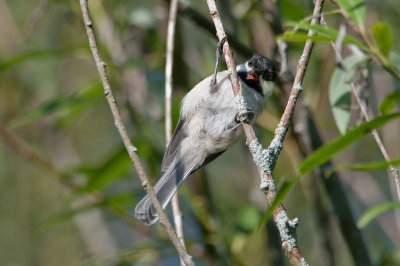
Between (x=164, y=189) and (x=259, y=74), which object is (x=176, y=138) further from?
(x=259, y=74)

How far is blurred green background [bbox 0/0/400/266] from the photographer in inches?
119

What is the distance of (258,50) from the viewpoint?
3.29 m

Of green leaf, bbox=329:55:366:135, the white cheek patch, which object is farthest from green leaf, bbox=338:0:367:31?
Answer: the white cheek patch

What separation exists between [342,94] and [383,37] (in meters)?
0.46

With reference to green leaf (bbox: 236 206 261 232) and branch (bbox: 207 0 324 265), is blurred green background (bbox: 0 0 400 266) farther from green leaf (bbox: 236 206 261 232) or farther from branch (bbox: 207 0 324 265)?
branch (bbox: 207 0 324 265)

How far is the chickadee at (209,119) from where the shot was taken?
273 centimetres

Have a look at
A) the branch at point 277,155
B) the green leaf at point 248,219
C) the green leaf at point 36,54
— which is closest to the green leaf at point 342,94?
the branch at point 277,155

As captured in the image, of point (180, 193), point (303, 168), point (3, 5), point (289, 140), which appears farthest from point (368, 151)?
point (303, 168)

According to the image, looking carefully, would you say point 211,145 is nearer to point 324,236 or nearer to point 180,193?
point 180,193

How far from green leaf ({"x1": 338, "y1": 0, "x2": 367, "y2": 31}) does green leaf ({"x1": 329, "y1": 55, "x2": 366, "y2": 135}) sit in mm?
353

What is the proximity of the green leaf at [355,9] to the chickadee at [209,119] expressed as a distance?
818 mm

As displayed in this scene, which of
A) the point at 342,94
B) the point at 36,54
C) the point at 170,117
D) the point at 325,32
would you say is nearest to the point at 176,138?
the point at 170,117

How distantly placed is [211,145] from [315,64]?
47.0 inches

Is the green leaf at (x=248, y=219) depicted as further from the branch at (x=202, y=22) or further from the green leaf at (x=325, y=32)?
the green leaf at (x=325, y=32)
